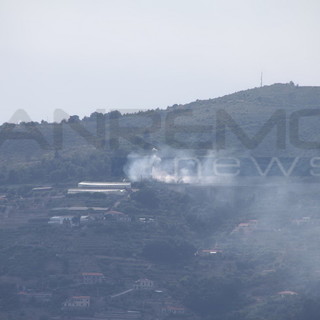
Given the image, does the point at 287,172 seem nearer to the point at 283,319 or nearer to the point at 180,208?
the point at 180,208

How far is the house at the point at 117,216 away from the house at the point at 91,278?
9098 mm

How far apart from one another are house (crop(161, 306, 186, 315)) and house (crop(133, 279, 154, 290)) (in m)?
2.39

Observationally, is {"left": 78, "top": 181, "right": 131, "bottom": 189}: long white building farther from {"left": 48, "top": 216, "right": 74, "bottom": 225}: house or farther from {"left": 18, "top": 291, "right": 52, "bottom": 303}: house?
{"left": 18, "top": 291, "right": 52, "bottom": 303}: house

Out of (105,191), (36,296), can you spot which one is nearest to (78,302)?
(36,296)

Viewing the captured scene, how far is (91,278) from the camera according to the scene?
69.9 m

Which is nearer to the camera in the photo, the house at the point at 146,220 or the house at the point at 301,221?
the house at the point at 301,221

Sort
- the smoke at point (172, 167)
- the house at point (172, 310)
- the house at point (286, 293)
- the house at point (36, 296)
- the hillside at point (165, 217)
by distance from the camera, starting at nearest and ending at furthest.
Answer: the house at point (172, 310) < the house at point (286, 293) < the hillside at point (165, 217) < the house at point (36, 296) < the smoke at point (172, 167)

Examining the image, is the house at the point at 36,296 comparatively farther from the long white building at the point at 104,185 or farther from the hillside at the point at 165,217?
the long white building at the point at 104,185

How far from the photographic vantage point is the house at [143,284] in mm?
68625

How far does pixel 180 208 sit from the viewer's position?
82.6 m

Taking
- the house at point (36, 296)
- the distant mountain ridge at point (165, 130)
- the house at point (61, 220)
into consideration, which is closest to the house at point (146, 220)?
the house at point (61, 220)

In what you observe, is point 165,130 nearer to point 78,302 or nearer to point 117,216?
point 117,216

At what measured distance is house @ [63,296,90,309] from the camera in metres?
66.9

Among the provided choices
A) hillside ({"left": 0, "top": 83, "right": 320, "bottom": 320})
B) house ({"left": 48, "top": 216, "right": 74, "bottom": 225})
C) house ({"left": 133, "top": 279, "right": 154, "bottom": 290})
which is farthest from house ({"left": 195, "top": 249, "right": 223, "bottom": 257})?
house ({"left": 48, "top": 216, "right": 74, "bottom": 225})
